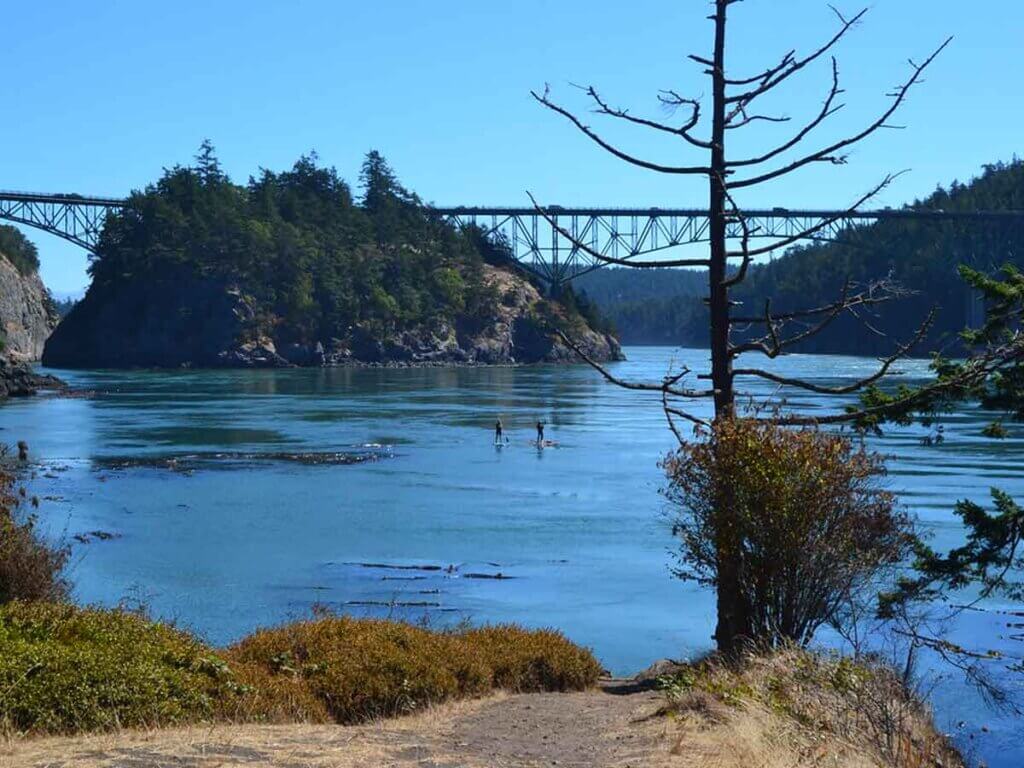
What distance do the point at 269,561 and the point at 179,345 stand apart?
12445cm

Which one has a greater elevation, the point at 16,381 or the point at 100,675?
the point at 100,675

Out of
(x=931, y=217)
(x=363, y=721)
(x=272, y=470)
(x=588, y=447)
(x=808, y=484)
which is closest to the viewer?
(x=363, y=721)

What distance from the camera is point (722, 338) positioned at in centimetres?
1388

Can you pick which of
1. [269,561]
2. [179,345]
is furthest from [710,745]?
[179,345]

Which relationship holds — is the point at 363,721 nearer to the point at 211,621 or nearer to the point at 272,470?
the point at 211,621

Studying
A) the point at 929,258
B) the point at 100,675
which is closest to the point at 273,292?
the point at 929,258

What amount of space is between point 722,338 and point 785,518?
200 cm

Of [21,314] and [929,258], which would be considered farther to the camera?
[21,314]

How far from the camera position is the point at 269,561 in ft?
91.8

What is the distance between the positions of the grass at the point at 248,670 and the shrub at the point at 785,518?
89.3 inches

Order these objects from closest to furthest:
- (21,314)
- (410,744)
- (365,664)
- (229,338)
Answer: (410,744), (365,664), (229,338), (21,314)

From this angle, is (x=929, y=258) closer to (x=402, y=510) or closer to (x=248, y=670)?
(x=402, y=510)

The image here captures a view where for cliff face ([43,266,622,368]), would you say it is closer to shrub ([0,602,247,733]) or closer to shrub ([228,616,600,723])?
shrub ([228,616,600,723])

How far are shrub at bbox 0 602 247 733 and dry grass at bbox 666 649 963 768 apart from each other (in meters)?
4.04
